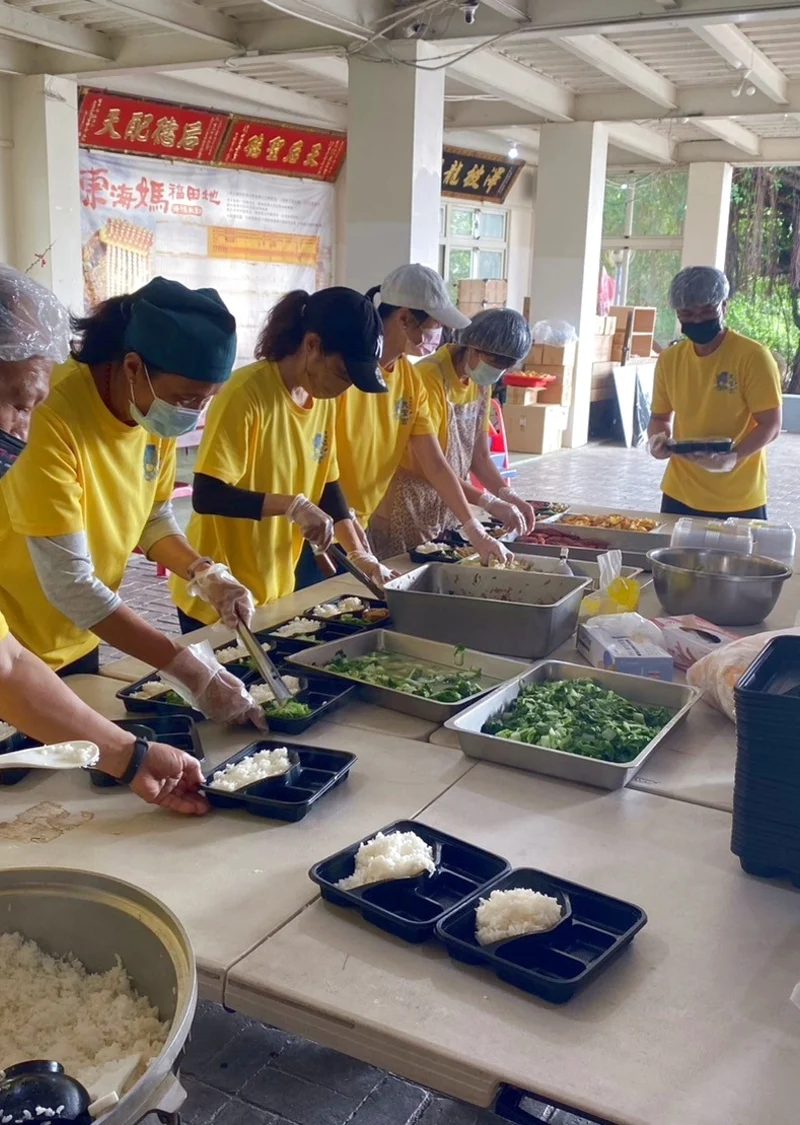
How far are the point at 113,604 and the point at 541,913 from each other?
103cm

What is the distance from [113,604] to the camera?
1.88m

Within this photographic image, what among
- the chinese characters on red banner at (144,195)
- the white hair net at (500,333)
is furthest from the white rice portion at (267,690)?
the chinese characters on red banner at (144,195)

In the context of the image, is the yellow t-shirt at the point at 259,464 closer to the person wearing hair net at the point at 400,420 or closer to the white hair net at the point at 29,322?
the person wearing hair net at the point at 400,420

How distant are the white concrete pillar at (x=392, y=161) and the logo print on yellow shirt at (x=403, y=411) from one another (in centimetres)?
302

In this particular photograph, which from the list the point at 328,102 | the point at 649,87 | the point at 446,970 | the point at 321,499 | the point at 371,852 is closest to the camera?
the point at 446,970

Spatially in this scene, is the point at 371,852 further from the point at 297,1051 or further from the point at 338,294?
the point at 338,294

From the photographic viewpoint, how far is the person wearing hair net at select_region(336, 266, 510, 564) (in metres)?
3.06

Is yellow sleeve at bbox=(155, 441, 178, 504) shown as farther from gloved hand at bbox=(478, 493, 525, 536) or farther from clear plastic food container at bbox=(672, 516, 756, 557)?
clear plastic food container at bbox=(672, 516, 756, 557)

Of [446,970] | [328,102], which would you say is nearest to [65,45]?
[328,102]

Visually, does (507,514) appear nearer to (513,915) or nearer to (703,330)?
(703,330)

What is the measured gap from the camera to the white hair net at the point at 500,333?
328cm

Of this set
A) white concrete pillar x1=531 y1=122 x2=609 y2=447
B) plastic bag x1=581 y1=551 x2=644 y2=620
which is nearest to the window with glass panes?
white concrete pillar x1=531 y1=122 x2=609 y2=447

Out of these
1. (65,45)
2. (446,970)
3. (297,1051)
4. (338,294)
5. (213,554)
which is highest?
(65,45)

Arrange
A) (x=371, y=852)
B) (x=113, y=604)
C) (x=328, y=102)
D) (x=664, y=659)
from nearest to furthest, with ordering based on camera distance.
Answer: (x=371, y=852) → (x=113, y=604) → (x=664, y=659) → (x=328, y=102)
